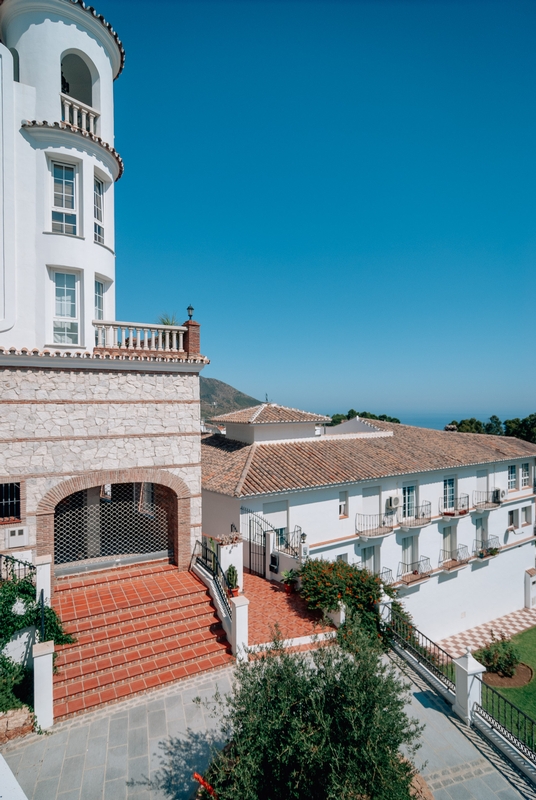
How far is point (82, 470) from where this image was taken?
11.3m

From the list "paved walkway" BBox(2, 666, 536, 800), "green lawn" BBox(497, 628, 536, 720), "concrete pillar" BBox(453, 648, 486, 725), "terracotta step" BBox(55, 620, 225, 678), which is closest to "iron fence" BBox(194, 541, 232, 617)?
"terracotta step" BBox(55, 620, 225, 678)

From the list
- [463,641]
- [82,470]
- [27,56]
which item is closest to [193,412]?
[82,470]

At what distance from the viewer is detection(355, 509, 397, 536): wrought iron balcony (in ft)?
64.0

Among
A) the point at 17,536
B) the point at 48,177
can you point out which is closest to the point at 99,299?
the point at 48,177

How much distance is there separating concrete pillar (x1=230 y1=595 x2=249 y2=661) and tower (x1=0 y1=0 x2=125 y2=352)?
8475 mm

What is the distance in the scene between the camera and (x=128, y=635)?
9969 millimetres

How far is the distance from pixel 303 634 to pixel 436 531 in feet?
50.0

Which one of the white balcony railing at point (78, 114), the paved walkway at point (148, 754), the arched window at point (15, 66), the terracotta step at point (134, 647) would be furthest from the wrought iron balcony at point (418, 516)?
the arched window at point (15, 66)

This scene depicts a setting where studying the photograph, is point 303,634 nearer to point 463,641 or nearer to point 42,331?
point 42,331

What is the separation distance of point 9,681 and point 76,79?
1762 centimetres

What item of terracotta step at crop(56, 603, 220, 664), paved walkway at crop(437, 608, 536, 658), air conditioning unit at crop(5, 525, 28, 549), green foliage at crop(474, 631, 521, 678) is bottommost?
paved walkway at crop(437, 608, 536, 658)

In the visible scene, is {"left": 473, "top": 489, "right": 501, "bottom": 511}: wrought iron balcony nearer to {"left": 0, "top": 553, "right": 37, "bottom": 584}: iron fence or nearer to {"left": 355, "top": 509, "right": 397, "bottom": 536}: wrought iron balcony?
{"left": 355, "top": 509, "right": 397, "bottom": 536}: wrought iron balcony

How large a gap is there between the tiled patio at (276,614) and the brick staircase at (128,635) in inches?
44.3

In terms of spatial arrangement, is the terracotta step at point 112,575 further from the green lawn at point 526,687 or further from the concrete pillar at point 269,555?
the green lawn at point 526,687
